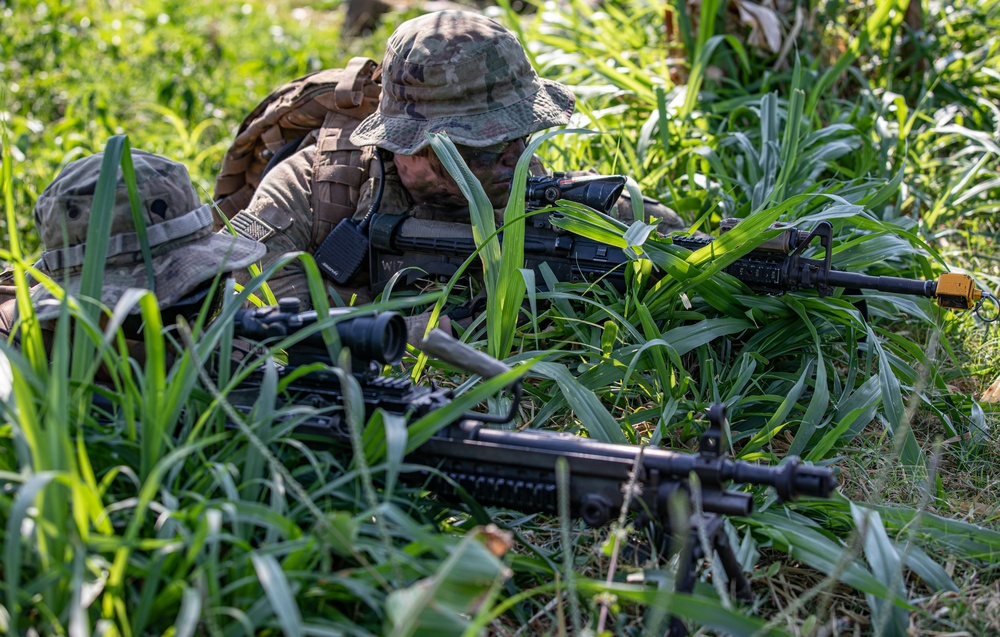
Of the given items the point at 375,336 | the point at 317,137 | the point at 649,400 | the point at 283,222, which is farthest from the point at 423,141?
the point at 375,336

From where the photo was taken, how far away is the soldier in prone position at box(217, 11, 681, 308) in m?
3.30

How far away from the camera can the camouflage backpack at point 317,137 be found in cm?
371

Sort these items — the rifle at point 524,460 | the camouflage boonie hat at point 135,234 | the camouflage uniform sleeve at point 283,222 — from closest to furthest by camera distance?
the rifle at point 524,460 → the camouflage boonie hat at point 135,234 → the camouflage uniform sleeve at point 283,222

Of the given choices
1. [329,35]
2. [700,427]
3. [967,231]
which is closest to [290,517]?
[700,427]

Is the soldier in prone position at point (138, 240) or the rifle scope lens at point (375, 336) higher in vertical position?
the soldier in prone position at point (138, 240)

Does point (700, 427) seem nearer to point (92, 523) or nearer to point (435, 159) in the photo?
point (435, 159)

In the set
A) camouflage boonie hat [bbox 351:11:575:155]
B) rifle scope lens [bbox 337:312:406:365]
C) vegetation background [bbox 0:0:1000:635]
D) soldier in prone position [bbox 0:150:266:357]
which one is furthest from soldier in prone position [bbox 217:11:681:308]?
rifle scope lens [bbox 337:312:406:365]

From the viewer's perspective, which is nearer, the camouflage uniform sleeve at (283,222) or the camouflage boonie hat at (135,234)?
the camouflage boonie hat at (135,234)

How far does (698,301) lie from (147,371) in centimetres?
190

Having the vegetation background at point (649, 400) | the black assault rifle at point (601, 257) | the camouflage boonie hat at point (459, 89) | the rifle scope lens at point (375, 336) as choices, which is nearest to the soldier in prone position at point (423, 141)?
the camouflage boonie hat at point (459, 89)

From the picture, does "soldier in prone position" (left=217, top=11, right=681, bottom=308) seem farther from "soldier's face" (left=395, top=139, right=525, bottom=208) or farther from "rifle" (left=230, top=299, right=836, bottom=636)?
"rifle" (left=230, top=299, right=836, bottom=636)

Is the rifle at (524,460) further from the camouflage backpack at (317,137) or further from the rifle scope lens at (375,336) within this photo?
the camouflage backpack at (317,137)

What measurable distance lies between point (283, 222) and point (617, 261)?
4.09ft

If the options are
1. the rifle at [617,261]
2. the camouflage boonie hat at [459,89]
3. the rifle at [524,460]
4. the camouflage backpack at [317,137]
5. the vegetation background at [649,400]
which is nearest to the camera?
the vegetation background at [649,400]
